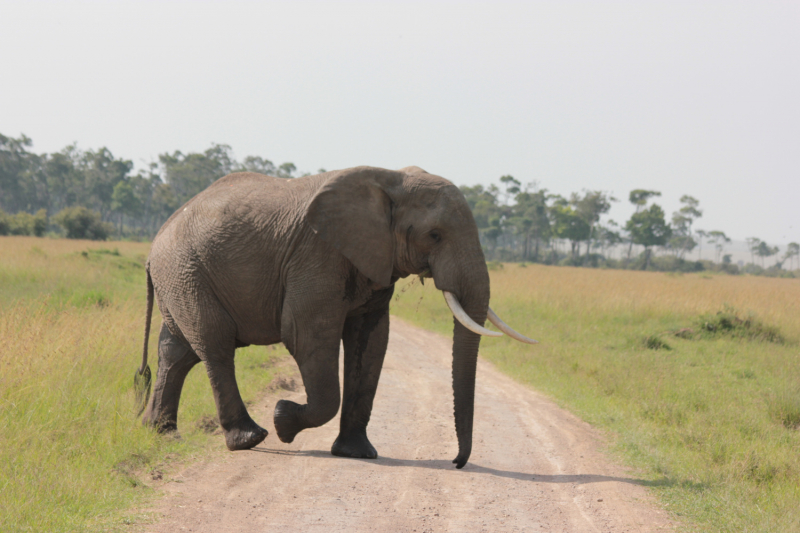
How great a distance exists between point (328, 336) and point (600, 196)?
7405cm

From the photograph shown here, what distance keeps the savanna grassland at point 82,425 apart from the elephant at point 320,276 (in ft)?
1.93

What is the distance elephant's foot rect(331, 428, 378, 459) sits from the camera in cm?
563

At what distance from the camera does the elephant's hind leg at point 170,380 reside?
6062mm

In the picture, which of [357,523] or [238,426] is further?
[238,426]

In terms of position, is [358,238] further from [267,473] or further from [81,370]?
[81,370]

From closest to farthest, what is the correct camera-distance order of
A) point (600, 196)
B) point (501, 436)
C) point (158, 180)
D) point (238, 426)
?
point (238, 426)
point (501, 436)
point (600, 196)
point (158, 180)

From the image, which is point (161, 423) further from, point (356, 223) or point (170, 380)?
point (356, 223)

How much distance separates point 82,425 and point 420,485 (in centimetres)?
285

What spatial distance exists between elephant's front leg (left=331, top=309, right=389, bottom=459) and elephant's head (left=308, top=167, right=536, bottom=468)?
0.67m

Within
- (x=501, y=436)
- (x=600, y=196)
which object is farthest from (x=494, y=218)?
(x=501, y=436)

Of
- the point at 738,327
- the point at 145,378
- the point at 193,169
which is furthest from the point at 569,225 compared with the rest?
the point at 145,378

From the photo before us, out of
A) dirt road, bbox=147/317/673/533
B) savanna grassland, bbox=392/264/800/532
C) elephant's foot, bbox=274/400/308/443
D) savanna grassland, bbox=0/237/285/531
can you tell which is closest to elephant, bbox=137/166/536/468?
elephant's foot, bbox=274/400/308/443

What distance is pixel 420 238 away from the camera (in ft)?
16.7

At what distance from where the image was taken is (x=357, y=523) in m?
4.03
